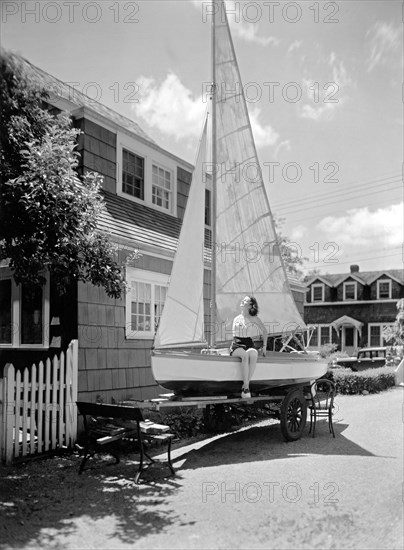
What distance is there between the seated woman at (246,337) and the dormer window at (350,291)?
119 ft

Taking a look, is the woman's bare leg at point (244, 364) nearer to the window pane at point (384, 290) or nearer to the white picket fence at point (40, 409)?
the white picket fence at point (40, 409)

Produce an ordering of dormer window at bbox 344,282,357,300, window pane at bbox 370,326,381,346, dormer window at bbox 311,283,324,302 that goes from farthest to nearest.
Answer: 1. dormer window at bbox 311,283,324,302
2. dormer window at bbox 344,282,357,300
3. window pane at bbox 370,326,381,346

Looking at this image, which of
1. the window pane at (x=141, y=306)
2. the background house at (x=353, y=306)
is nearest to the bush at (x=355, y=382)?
the window pane at (x=141, y=306)

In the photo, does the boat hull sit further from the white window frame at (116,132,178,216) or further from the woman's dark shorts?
the white window frame at (116,132,178,216)

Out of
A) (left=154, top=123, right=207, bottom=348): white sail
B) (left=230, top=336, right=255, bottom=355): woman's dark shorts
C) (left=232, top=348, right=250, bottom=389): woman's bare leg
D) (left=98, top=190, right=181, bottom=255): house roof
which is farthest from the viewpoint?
(left=98, top=190, right=181, bottom=255): house roof

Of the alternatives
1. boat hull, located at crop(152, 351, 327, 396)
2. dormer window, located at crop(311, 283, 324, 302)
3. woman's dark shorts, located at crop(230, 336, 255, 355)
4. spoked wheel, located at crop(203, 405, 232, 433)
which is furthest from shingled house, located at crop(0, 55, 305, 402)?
dormer window, located at crop(311, 283, 324, 302)

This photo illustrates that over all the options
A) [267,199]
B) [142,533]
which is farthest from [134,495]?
[267,199]

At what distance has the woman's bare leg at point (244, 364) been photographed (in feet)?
30.5

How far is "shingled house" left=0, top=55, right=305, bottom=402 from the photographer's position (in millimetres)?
10852

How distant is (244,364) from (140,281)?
155 inches

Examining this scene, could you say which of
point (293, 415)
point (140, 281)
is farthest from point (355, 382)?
point (140, 281)

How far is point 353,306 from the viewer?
1741 inches

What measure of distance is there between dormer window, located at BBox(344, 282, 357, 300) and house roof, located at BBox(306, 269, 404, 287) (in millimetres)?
530

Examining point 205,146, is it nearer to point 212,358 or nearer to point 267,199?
point 267,199
